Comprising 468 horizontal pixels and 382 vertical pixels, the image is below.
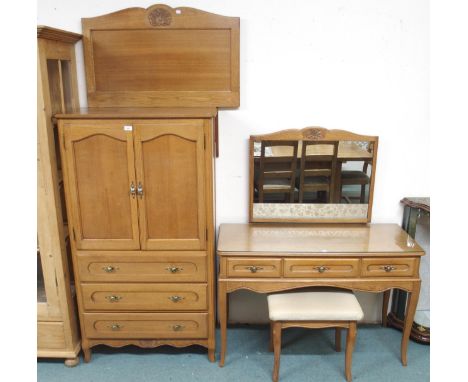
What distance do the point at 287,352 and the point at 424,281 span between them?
97 cm

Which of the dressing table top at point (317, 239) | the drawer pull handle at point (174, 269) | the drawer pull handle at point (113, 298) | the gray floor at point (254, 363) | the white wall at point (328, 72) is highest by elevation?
the white wall at point (328, 72)

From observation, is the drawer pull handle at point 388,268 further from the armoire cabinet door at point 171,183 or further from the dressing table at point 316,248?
the armoire cabinet door at point 171,183

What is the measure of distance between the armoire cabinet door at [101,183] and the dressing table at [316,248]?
528mm

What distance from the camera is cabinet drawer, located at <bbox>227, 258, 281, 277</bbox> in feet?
7.13

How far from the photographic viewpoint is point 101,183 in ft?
6.93

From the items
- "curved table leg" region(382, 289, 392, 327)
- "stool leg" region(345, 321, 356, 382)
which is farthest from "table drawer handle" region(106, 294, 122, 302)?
"curved table leg" region(382, 289, 392, 327)

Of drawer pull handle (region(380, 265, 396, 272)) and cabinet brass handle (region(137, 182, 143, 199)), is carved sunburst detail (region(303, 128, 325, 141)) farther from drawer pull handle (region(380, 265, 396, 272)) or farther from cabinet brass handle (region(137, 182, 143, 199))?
cabinet brass handle (region(137, 182, 143, 199))

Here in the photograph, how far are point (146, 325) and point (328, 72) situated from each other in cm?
170

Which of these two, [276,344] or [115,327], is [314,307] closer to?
[276,344]

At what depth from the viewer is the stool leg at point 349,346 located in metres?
2.15

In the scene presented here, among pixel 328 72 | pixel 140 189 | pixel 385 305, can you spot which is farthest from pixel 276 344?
pixel 328 72

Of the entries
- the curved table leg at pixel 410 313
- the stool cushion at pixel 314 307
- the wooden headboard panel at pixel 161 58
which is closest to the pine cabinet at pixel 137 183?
the wooden headboard panel at pixel 161 58

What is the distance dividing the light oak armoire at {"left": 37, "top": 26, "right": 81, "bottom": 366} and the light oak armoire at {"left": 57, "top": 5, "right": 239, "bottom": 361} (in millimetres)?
69

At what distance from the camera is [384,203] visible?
8.40 feet
